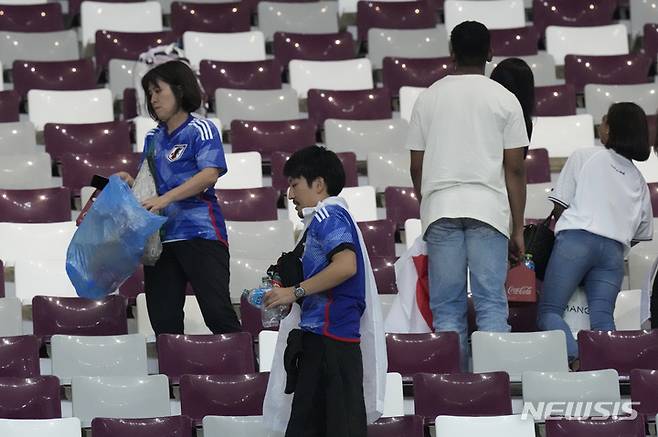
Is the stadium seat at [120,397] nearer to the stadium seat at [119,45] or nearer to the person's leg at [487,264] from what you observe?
the person's leg at [487,264]

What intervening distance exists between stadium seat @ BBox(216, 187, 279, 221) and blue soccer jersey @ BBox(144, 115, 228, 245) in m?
1.45

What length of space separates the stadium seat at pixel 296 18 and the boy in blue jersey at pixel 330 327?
5.10 m

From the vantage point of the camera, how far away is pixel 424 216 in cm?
638

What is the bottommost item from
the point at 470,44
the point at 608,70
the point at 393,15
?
the point at 608,70

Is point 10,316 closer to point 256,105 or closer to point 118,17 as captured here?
point 256,105

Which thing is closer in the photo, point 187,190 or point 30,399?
point 30,399

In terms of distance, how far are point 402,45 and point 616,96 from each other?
4.69 ft

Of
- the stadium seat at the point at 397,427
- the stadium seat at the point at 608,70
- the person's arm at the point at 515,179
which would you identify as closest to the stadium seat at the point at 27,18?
the stadium seat at the point at 608,70

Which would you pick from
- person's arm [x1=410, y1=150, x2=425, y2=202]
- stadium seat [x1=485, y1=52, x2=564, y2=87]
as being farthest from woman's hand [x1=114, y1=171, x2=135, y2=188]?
stadium seat [x1=485, y1=52, x2=564, y2=87]

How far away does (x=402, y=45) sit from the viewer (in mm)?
9867

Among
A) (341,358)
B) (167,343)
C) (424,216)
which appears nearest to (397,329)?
(424,216)

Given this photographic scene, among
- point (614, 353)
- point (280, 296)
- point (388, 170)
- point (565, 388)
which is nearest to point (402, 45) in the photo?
point (388, 170)

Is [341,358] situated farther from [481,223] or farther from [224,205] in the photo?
[224,205]

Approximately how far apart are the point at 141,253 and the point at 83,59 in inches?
135
